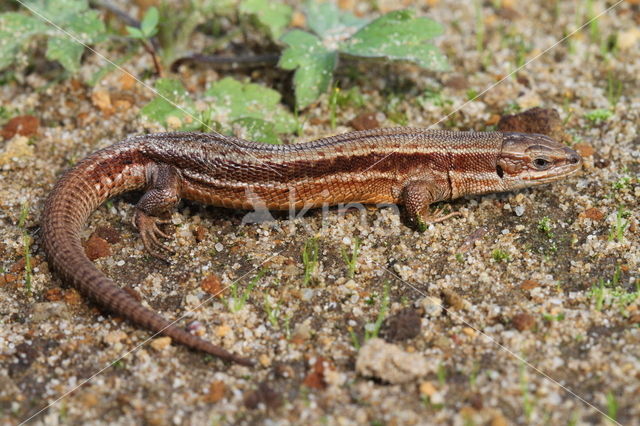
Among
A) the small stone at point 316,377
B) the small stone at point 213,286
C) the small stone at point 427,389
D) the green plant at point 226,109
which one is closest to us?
the small stone at point 427,389

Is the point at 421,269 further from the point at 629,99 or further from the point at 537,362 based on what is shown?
the point at 629,99

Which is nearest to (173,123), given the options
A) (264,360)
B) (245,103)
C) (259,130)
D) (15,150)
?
(245,103)

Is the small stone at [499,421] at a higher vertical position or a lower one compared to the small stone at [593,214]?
lower

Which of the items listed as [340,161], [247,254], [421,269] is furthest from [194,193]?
[421,269]

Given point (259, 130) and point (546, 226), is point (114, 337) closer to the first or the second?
point (259, 130)

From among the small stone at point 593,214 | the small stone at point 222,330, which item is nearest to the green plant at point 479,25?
the small stone at point 593,214

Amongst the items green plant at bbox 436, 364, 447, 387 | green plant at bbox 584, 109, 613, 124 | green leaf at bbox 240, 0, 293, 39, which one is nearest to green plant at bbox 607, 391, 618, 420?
green plant at bbox 436, 364, 447, 387

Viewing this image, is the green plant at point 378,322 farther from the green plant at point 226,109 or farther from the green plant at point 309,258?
the green plant at point 226,109
